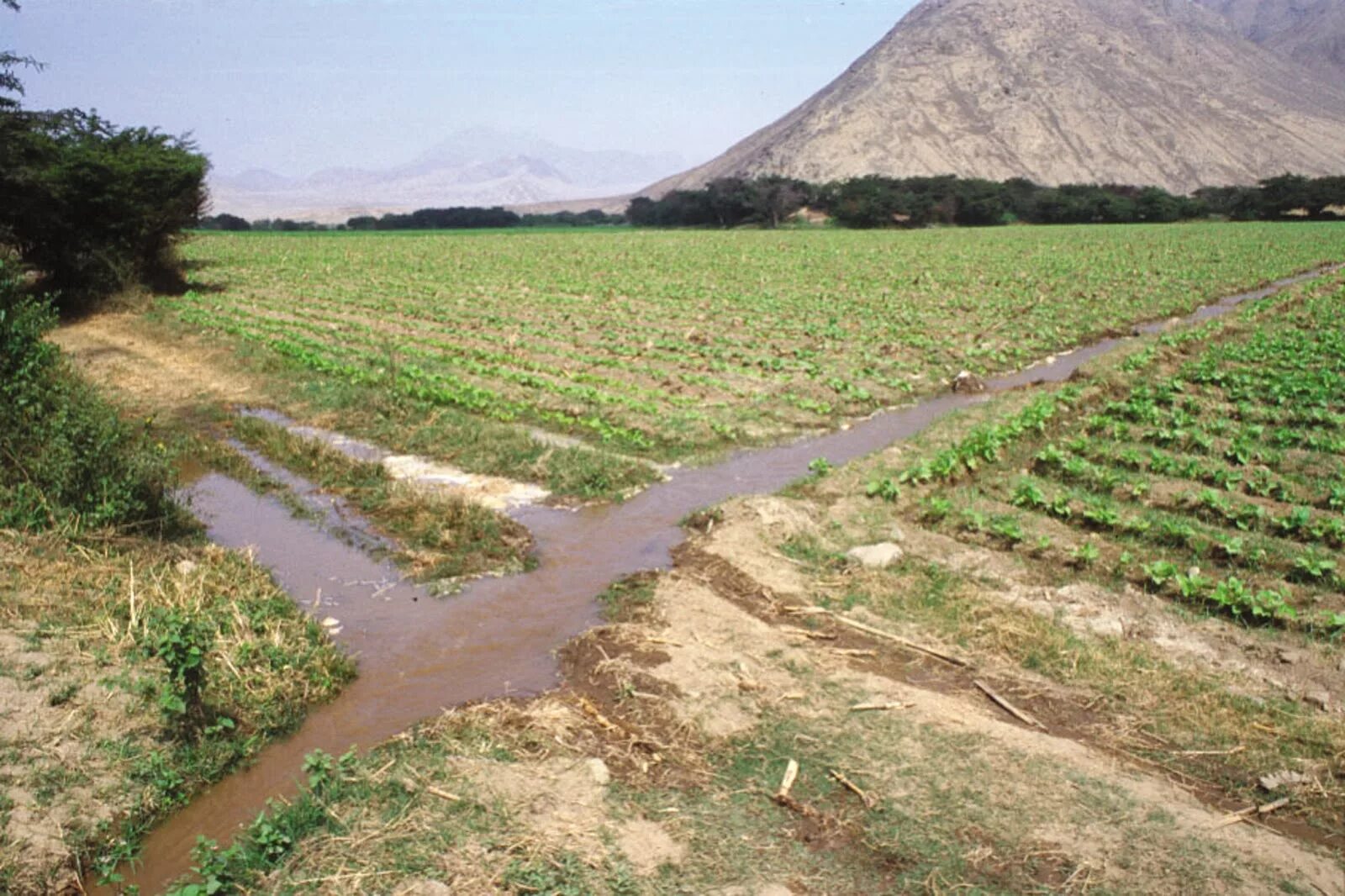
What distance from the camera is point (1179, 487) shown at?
31.0 ft

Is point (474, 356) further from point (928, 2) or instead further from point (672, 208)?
point (928, 2)

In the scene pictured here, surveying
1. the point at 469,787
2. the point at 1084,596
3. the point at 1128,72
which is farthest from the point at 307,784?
the point at 1128,72

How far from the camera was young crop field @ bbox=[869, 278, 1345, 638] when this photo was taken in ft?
23.9

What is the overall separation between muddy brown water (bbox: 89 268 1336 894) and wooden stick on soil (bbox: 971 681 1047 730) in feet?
9.27

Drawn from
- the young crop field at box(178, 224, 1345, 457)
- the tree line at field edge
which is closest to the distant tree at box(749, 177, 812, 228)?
the tree line at field edge

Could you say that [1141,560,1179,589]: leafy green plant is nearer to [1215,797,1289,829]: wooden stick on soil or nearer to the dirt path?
[1215,797,1289,829]: wooden stick on soil

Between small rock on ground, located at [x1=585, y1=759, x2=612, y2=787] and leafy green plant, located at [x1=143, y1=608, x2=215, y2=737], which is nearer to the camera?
small rock on ground, located at [x1=585, y1=759, x2=612, y2=787]

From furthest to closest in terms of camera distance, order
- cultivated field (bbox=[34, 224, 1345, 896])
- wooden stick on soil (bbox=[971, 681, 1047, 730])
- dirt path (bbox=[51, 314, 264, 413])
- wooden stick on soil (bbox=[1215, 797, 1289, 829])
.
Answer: dirt path (bbox=[51, 314, 264, 413]), wooden stick on soil (bbox=[971, 681, 1047, 730]), wooden stick on soil (bbox=[1215, 797, 1289, 829]), cultivated field (bbox=[34, 224, 1345, 896])

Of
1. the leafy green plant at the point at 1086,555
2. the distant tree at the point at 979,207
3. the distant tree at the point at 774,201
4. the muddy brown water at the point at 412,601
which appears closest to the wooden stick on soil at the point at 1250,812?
the leafy green plant at the point at 1086,555

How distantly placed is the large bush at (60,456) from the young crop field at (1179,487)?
22.6ft

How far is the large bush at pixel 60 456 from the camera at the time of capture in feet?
25.2

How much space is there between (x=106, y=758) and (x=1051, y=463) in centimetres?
905

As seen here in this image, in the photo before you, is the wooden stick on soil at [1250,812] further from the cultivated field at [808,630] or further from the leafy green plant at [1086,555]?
the leafy green plant at [1086,555]

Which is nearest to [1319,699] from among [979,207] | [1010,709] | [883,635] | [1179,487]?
[1010,709]
